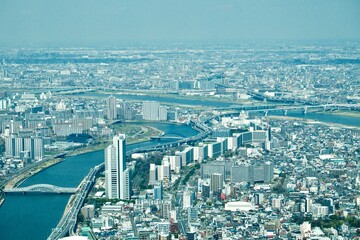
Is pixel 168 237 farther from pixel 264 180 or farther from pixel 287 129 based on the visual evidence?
pixel 287 129

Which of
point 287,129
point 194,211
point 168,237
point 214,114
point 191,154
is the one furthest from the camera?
point 214,114

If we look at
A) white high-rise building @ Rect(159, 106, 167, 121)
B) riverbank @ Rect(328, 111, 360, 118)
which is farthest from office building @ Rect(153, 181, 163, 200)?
riverbank @ Rect(328, 111, 360, 118)

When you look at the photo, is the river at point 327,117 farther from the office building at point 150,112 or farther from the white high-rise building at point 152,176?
the white high-rise building at point 152,176

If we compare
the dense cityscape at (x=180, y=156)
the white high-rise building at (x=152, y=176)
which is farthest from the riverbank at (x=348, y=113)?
the white high-rise building at (x=152, y=176)

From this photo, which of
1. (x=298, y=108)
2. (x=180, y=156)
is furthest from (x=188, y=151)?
(x=298, y=108)

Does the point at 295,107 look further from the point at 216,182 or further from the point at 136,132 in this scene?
the point at 216,182

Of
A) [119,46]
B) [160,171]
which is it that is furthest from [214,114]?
[119,46]

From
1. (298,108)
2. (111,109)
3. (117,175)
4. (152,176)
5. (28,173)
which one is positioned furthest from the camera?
(298,108)
